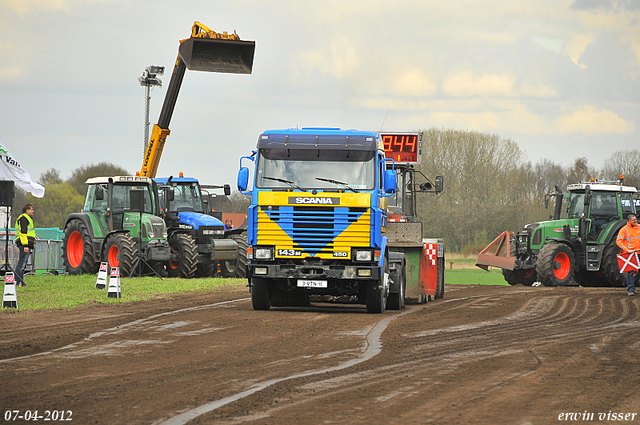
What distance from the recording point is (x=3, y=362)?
29.4ft

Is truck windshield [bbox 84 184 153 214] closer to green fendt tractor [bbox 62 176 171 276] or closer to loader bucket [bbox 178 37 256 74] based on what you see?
green fendt tractor [bbox 62 176 171 276]

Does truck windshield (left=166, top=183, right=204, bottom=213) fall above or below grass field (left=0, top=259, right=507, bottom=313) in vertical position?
above

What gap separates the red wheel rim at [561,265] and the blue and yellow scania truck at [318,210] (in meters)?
12.4

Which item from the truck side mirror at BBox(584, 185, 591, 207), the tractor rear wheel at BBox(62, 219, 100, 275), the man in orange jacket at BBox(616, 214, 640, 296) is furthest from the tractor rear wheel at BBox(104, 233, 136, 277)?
the truck side mirror at BBox(584, 185, 591, 207)

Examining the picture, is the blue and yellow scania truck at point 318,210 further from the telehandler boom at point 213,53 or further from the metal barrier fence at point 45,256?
the metal barrier fence at point 45,256

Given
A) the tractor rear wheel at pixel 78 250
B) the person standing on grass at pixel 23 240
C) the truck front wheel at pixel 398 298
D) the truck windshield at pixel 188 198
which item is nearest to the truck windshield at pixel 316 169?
the truck front wheel at pixel 398 298

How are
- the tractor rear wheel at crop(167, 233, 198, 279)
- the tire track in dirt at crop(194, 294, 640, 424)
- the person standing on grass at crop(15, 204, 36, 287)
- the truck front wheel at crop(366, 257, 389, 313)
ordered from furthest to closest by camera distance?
the tractor rear wheel at crop(167, 233, 198, 279), the person standing on grass at crop(15, 204, 36, 287), the truck front wheel at crop(366, 257, 389, 313), the tire track in dirt at crop(194, 294, 640, 424)

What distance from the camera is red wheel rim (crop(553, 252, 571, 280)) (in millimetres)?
25453

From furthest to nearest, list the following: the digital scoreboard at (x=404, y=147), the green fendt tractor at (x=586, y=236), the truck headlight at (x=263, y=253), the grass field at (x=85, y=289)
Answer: the green fendt tractor at (x=586, y=236) → the digital scoreboard at (x=404, y=147) → the grass field at (x=85, y=289) → the truck headlight at (x=263, y=253)

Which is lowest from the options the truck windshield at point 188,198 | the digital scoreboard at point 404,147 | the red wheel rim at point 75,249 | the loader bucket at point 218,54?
the red wheel rim at point 75,249

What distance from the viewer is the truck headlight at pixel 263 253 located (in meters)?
14.5

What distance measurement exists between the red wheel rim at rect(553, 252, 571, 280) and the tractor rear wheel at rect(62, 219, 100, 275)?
1444 centimetres

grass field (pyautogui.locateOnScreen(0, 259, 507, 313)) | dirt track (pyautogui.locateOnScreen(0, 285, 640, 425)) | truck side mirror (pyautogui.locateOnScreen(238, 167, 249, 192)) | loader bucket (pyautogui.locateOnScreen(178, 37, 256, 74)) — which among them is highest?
loader bucket (pyautogui.locateOnScreen(178, 37, 256, 74))

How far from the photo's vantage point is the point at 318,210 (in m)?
14.3
